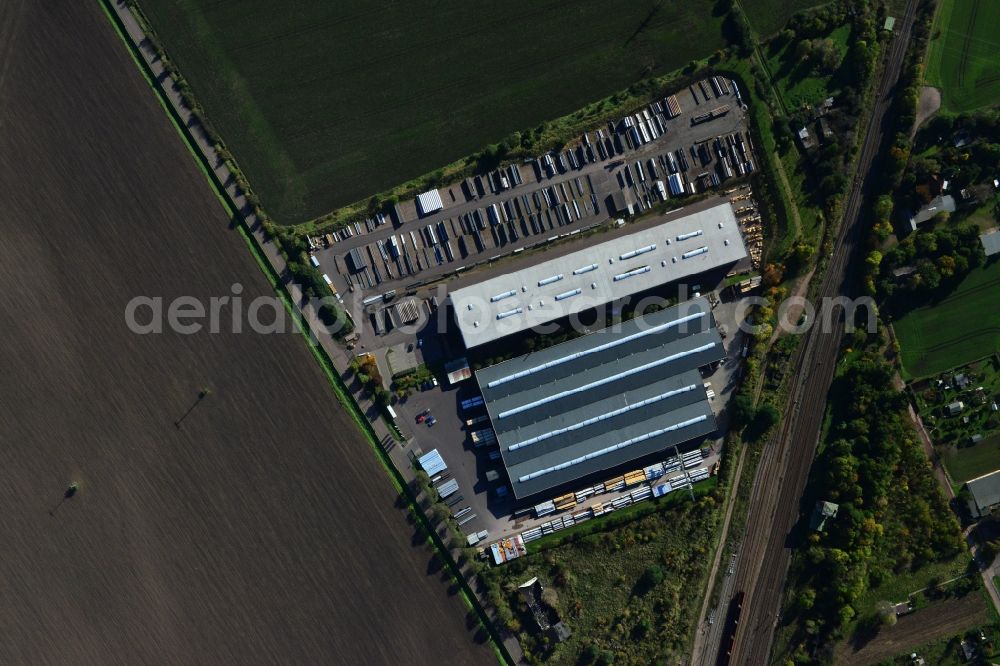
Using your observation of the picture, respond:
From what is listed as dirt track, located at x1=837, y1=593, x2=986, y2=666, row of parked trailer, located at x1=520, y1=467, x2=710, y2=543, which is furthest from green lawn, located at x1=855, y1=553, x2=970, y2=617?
row of parked trailer, located at x1=520, y1=467, x2=710, y2=543

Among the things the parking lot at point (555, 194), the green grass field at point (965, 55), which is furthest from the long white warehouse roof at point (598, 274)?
the green grass field at point (965, 55)

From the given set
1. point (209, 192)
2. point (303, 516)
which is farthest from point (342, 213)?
point (303, 516)

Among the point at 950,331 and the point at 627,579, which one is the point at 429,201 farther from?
the point at 950,331

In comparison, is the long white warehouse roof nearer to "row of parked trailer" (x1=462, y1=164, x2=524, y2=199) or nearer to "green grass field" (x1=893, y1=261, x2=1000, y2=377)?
"row of parked trailer" (x1=462, y1=164, x2=524, y2=199)

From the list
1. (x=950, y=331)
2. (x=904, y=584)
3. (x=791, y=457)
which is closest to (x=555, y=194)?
(x=791, y=457)

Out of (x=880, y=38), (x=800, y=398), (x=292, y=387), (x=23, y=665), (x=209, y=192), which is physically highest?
(x=209, y=192)

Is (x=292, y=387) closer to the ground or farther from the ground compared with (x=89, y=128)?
closer to the ground

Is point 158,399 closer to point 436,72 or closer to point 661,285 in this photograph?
point 436,72
